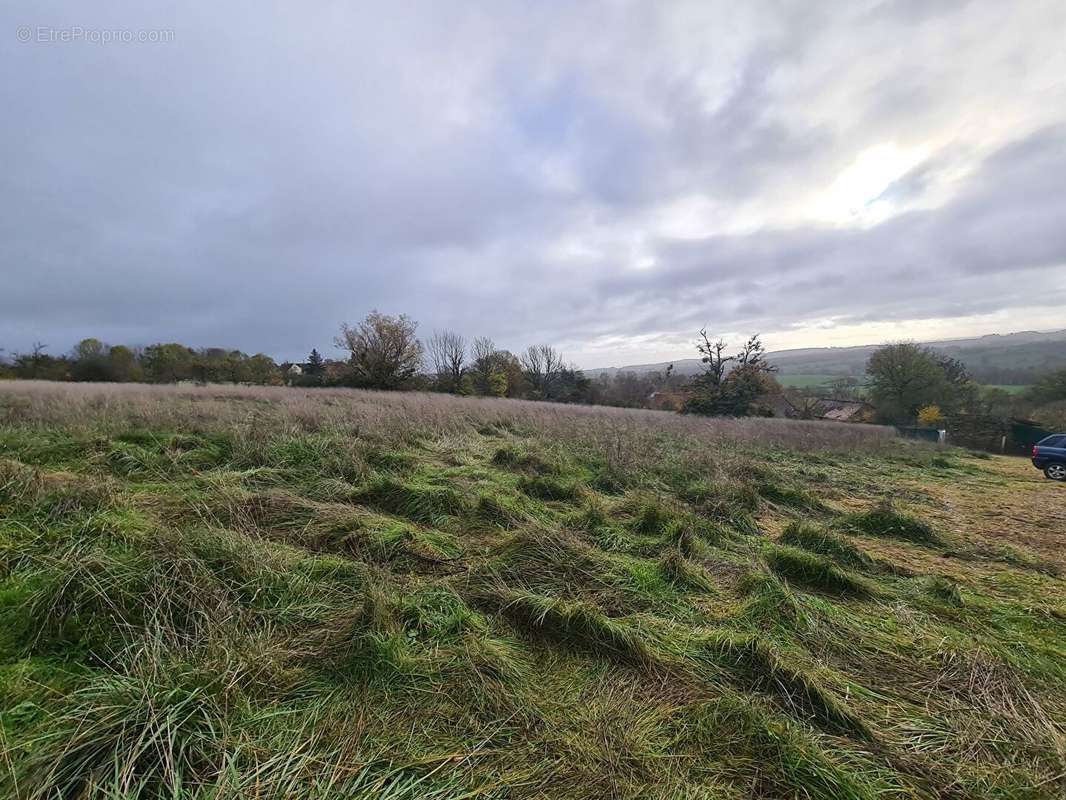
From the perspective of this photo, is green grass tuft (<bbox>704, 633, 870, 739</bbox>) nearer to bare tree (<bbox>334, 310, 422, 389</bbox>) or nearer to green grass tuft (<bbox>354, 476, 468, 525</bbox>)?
green grass tuft (<bbox>354, 476, 468, 525</bbox>)

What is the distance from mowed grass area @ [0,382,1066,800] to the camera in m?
1.57

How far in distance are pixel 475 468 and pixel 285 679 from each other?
4.41 meters

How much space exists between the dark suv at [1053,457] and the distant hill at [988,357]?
3597 cm

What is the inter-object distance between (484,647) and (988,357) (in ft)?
507

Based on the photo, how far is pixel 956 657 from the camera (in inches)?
95.3

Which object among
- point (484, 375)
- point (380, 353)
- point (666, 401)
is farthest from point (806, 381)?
point (380, 353)

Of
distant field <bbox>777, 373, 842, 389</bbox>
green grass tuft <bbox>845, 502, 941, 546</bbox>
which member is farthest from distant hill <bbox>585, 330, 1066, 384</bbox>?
green grass tuft <bbox>845, 502, 941, 546</bbox>

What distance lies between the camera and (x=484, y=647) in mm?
2229

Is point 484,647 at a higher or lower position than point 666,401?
higher

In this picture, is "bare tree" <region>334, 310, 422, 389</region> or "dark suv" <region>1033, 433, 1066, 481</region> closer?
"dark suv" <region>1033, 433, 1066, 481</region>

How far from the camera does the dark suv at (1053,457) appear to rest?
10891mm

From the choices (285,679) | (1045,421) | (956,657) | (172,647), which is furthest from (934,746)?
(1045,421)

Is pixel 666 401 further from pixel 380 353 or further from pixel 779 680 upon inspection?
pixel 779 680

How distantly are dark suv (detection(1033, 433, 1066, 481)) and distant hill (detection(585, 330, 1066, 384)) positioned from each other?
3597 cm
